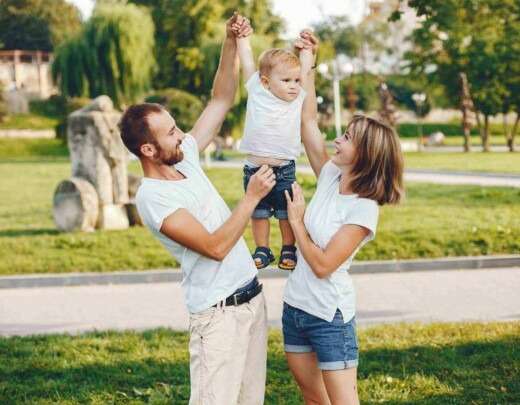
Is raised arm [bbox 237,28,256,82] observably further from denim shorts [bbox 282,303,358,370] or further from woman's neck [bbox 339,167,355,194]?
denim shorts [bbox 282,303,358,370]

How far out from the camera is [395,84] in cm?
7444

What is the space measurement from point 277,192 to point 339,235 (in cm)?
107

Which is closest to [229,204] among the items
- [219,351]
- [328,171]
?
[328,171]

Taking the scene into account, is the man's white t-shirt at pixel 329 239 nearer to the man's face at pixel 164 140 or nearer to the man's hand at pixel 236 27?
the man's face at pixel 164 140

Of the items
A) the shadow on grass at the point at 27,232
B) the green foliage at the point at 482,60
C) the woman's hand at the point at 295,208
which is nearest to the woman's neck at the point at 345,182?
the woman's hand at the point at 295,208

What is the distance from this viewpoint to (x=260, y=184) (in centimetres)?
325

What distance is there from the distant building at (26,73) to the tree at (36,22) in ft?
3.80

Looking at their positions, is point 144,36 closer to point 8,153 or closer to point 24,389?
point 8,153

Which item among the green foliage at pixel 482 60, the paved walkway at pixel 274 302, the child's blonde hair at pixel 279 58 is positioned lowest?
the paved walkway at pixel 274 302

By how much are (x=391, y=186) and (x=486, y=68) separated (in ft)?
141

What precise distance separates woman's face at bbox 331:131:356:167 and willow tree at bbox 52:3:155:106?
37.7 metres

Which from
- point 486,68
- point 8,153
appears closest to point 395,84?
point 486,68

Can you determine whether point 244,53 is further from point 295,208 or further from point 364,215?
point 364,215

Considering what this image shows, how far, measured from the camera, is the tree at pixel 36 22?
73000mm
